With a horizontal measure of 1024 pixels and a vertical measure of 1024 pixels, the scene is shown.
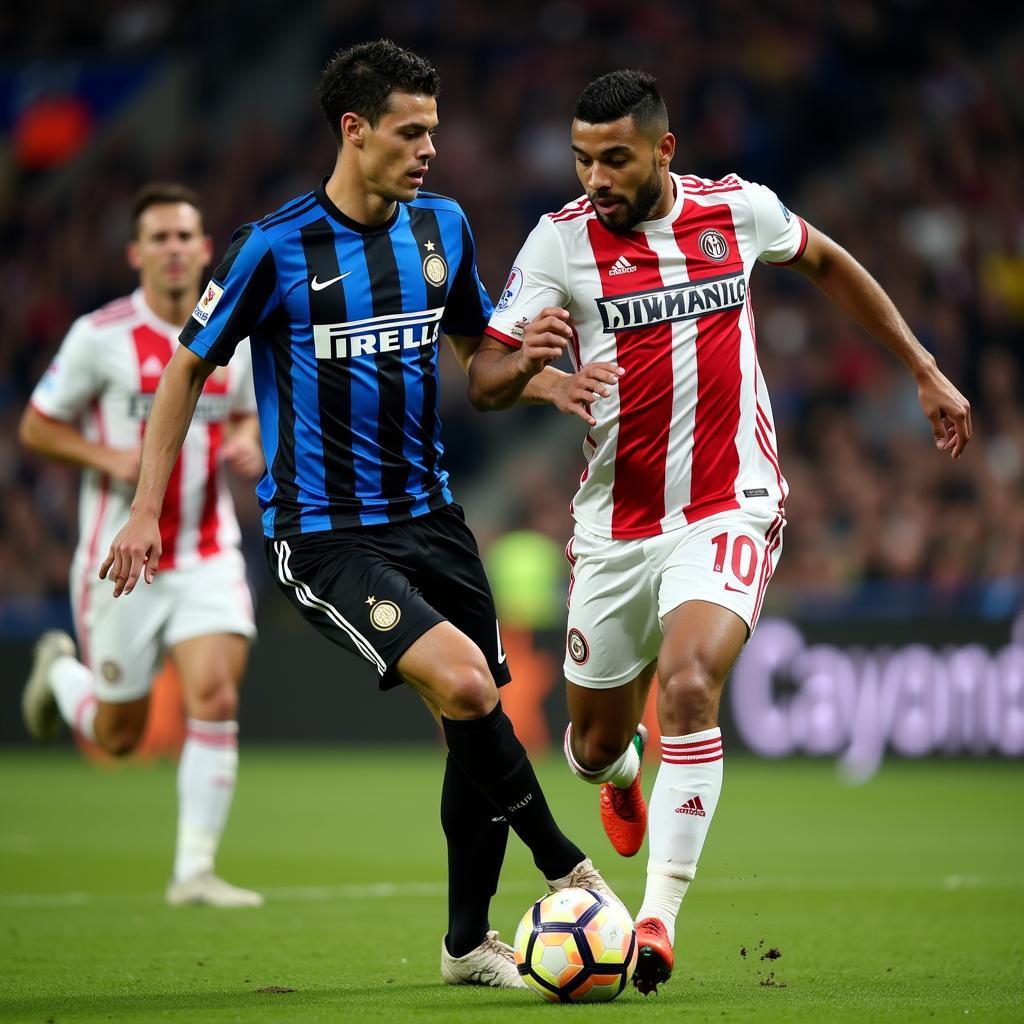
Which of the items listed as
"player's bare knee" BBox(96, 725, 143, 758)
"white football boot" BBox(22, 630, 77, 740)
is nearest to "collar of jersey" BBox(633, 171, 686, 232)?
"player's bare knee" BBox(96, 725, 143, 758)

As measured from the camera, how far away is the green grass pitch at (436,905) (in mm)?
4941

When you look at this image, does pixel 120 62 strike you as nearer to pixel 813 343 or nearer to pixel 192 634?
pixel 813 343

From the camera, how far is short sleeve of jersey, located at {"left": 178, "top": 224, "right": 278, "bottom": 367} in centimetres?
529

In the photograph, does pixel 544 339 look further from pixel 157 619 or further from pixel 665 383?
pixel 157 619

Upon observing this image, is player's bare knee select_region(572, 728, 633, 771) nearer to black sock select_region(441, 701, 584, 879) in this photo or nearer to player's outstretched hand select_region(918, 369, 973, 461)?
black sock select_region(441, 701, 584, 879)

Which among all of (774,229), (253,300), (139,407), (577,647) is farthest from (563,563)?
(253,300)

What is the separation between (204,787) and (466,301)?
2.93 metres

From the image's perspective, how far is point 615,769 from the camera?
6.41 m

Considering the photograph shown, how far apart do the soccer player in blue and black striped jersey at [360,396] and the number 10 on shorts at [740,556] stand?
2.29 feet

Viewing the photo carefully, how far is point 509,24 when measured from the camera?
21016 mm

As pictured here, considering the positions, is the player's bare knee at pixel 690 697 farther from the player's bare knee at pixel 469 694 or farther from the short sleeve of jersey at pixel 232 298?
the short sleeve of jersey at pixel 232 298

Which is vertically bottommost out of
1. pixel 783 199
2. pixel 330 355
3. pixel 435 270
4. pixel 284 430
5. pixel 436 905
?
pixel 436 905

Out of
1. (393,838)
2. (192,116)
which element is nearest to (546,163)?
(192,116)

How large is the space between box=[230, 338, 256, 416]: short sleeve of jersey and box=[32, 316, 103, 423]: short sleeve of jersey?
58 cm
